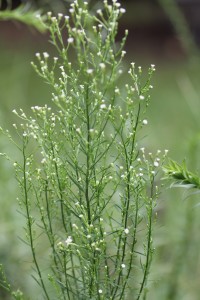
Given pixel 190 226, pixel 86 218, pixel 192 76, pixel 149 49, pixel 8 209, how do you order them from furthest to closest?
pixel 149 49
pixel 192 76
pixel 8 209
pixel 190 226
pixel 86 218

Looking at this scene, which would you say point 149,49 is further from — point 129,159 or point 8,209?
point 129,159

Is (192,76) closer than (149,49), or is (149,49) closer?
(192,76)

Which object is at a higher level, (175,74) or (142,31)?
(142,31)

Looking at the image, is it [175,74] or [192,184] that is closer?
[192,184]

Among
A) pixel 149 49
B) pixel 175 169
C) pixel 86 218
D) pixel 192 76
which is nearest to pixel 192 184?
pixel 175 169

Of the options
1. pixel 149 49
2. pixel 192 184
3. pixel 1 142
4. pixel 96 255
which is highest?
pixel 149 49

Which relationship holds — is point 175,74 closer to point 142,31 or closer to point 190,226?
point 142,31

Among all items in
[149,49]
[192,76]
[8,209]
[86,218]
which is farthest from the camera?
[149,49]

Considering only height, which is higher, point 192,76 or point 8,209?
point 192,76

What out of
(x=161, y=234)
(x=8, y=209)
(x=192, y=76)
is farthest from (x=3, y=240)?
(x=192, y=76)
